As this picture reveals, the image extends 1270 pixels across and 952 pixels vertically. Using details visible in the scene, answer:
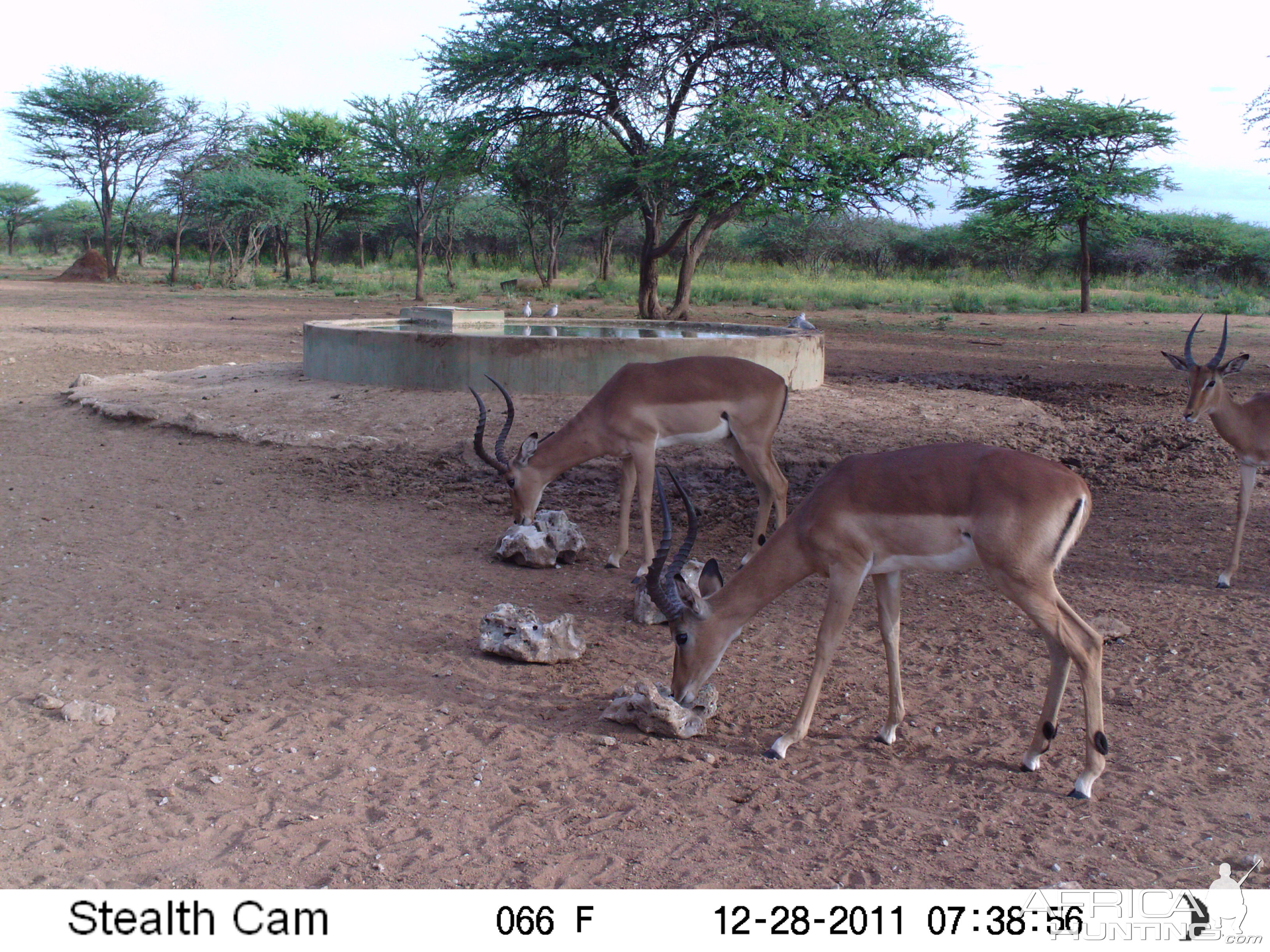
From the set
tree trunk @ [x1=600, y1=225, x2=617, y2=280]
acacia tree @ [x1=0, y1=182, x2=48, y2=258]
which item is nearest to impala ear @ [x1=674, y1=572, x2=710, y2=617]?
tree trunk @ [x1=600, y1=225, x2=617, y2=280]

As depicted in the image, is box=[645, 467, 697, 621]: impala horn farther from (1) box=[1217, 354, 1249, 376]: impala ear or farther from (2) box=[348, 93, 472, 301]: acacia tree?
(2) box=[348, 93, 472, 301]: acacia tree

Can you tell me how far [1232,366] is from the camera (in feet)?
22.4

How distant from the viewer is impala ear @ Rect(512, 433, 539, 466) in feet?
21.3

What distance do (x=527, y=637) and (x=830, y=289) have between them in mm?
28898

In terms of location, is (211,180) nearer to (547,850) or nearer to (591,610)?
(591,610)

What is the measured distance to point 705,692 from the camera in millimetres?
4180

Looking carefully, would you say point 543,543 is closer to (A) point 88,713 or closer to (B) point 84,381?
(A) point 88,713

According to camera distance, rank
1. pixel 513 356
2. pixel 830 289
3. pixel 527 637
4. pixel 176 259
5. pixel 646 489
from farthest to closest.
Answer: pixel 176 259 → pixel 830 289 → pixel 513 356 → pixel 646 489 → pixel 527 637

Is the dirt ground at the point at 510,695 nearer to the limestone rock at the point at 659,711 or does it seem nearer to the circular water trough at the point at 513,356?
the limestone rock at the point at 659,711

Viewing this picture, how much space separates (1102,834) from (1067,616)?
75 centimetres

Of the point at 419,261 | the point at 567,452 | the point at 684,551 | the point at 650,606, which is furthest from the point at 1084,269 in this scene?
the point at 684,551

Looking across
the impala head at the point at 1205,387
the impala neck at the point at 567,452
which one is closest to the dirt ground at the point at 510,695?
the impala neck at the point at 567,452

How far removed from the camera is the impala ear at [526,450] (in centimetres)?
649

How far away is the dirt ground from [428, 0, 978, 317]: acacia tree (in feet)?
35.4
